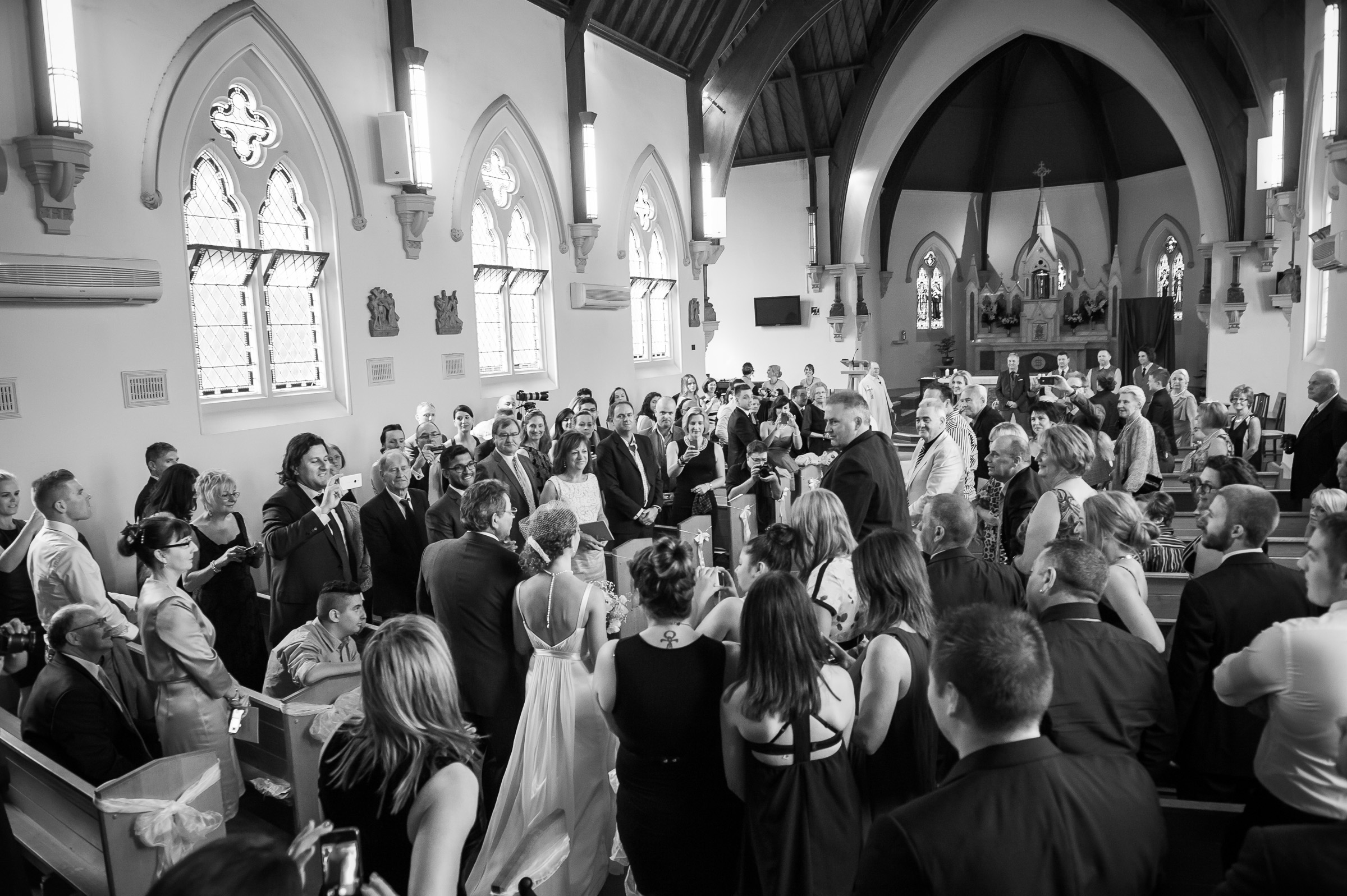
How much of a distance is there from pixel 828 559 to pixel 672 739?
3.58 feet

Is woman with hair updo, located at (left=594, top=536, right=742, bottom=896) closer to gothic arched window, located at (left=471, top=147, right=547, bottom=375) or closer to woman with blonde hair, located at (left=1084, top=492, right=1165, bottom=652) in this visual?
woman with blonde hair, located at (left=1084, top=492, right=1165, bottom=652)

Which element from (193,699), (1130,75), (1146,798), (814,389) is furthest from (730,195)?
(1146,798)

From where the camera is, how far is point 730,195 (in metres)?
20.2

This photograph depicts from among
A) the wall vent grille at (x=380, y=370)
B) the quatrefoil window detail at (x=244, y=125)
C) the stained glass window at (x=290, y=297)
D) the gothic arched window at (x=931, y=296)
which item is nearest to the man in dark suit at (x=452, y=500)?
the stained glass window at (x=290, y=297)

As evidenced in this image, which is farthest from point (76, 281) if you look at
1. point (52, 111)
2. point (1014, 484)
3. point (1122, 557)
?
point (1122, 557)

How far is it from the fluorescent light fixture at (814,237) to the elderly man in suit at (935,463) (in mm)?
13528

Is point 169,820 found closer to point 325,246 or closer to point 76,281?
point 76,281

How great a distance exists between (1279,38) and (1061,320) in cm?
999

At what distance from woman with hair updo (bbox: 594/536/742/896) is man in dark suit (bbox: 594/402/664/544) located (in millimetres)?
3623

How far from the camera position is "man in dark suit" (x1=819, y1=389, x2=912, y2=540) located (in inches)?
190

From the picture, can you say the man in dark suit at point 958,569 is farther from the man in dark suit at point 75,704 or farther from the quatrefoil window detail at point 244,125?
the quatrefoil window detail at point 244,125

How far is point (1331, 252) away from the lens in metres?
9.07

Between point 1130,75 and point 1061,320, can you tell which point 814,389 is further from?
point 1061,320

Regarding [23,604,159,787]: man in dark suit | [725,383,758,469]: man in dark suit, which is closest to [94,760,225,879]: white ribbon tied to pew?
[23,604,159,787]: man in dark suit
